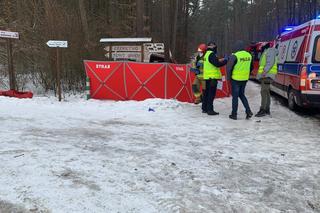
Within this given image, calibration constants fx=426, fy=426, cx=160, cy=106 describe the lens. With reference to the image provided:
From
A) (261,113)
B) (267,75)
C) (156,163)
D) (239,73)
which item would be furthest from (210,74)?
(156,163)

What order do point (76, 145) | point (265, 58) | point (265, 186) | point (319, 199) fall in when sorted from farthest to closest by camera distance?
point (265, 58) < point (76, 145) < point (265, 186) < point (319, 199)

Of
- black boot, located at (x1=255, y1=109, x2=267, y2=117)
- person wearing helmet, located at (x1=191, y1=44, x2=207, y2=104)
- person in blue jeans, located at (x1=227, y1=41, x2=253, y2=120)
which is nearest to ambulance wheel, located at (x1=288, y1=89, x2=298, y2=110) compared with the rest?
black boot, located at (x1=255, y1=109, x2=267, y2=117)

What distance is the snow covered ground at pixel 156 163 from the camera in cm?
441

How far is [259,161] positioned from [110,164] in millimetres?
2138

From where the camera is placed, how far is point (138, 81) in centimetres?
1227

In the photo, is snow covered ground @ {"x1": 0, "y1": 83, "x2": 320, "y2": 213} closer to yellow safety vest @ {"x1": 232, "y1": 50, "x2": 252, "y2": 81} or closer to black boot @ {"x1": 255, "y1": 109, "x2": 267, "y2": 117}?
black boot @ {"x1": 255, "y1": 109, "x2": 267, "y2": 117}

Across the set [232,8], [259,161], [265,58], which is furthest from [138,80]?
[232,8]

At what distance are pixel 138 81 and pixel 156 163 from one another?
265 inches

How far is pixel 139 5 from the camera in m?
19.0

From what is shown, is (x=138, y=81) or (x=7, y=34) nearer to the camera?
(x=7, y=34)

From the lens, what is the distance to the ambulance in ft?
32.3

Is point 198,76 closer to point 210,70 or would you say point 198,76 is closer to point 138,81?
point 210,70

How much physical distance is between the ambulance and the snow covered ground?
0.70m

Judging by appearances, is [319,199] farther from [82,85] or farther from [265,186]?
[82,85]
